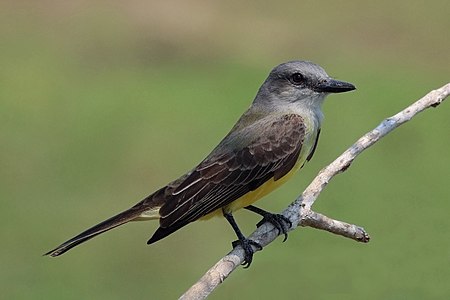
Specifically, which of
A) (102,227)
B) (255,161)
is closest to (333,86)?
(255,161)

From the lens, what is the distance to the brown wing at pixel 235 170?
6.25 m

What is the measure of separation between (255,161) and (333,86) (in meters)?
0.54

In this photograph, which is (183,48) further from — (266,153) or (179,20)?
(266,153)

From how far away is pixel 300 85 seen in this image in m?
6.52

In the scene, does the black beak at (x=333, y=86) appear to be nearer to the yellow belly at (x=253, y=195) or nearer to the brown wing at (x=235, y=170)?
the brown wing at (x=235, y=170)

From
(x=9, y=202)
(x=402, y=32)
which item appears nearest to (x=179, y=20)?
(x=402, y=32)

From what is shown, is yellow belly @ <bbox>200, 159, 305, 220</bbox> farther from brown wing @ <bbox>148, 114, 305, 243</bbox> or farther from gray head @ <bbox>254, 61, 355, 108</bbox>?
gray head @ <bbox>254, 61, 355, 108</bbox>

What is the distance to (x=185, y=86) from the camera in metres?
16.1

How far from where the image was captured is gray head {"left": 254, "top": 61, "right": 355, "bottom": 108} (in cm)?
646

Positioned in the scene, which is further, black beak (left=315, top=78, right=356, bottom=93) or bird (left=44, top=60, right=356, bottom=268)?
black beak (left=315, top=78, right=356, bottom=93)

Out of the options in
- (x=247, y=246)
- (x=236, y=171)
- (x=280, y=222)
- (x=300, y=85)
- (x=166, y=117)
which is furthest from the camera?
(x=166, y=117)

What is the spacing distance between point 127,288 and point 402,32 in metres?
11.0

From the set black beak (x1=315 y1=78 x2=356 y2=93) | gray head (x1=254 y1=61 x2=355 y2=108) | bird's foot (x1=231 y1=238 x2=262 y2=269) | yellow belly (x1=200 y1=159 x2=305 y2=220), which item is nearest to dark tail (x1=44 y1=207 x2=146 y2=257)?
yellow belly (x1=200 y1=159 x2=305 y2=220)

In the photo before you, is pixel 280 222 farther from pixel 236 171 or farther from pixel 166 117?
pixel 166 117
